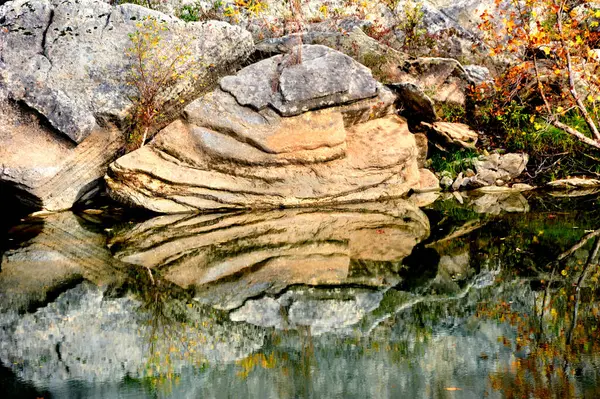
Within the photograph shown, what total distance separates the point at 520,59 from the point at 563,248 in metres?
7.35

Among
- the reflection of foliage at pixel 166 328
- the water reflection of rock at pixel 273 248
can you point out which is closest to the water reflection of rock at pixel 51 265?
the water reflection of rock at pixel 273 248

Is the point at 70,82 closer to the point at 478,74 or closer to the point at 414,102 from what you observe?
the point at 414,102

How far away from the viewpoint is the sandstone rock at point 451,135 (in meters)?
14.2

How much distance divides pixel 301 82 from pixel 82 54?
13.4 ft

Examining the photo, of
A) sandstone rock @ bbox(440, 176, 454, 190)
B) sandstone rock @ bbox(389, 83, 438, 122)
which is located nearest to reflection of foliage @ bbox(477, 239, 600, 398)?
sandstone rock @ bbox(440, 176, 454, 190)

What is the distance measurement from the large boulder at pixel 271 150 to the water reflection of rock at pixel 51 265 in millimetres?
1741

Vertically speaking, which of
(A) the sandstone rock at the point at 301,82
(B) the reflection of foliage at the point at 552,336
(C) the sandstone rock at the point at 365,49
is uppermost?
(C) the sandstone rock at the point at 365,49

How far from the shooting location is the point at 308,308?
262 inches

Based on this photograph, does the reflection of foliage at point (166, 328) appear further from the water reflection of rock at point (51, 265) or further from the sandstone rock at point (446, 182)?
the sandstone rock at point (446, 182)

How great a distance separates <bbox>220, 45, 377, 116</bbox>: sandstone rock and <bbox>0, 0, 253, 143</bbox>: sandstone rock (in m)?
1.28

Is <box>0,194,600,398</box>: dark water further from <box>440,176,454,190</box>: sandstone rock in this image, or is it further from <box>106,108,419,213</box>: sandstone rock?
<box>440,176,454,190</box>: sandstone rock

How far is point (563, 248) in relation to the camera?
8.52 metres

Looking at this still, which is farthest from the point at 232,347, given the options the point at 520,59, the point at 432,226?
the point at 520,59

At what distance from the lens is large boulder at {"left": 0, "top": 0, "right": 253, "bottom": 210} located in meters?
12.5
